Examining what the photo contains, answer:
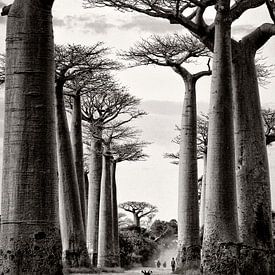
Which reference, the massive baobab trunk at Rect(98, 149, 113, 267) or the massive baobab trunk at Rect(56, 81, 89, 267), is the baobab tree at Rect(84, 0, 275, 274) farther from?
the massive baobab trunk at Rect(98, 149, 113, 267)

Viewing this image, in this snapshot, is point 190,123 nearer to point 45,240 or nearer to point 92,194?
point 92,194

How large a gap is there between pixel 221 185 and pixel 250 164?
146 centimetres

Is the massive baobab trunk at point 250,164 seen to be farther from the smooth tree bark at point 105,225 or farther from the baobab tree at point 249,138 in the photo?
the smooth tree bark at point 105,225

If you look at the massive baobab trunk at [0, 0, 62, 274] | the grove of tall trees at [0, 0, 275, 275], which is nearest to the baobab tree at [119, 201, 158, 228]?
the grove of tall trees at [0, 0, 275, 275]

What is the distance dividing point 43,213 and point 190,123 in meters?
8.66

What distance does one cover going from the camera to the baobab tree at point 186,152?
Answer: 522 inches

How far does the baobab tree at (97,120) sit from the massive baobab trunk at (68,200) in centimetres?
497

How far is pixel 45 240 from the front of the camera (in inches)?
200

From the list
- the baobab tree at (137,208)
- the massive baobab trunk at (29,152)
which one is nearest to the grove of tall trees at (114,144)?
the massive baobab trunk at (29,152)

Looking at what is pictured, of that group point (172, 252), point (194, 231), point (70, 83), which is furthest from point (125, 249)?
point (194, 231)

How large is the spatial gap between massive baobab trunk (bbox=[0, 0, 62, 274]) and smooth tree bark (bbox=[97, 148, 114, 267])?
1415 centimetres

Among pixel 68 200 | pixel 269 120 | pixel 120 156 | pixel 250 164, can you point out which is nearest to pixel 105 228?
pixel 120 156

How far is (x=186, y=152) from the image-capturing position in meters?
13.4

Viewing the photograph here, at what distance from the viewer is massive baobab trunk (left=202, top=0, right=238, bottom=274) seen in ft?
28.3
